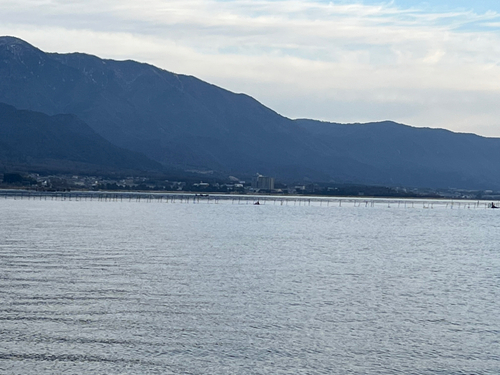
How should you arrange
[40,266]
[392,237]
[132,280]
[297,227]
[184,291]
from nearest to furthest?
[184,291] → [132,280] → [40,266] → [392,237] → [297,227]

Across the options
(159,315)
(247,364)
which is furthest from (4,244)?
(247,364)

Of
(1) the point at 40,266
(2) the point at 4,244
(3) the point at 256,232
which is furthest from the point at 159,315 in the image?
(3) the point at 256,232

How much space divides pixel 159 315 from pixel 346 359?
11874 millimetres

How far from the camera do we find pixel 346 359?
3391cm

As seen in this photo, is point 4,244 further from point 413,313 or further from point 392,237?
point 392,237

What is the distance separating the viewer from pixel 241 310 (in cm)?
4338

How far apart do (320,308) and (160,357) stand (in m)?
14.1

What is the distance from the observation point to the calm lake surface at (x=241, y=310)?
33125 mm

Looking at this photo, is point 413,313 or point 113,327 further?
point 413,313

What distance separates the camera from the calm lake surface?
33125mm

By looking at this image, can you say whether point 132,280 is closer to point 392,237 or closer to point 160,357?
point 160,357

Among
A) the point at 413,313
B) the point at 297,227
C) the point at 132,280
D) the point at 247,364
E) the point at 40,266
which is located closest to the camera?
the point at 247,364

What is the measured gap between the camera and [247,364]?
3269 cm

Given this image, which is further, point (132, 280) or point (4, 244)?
point (4, 244)
